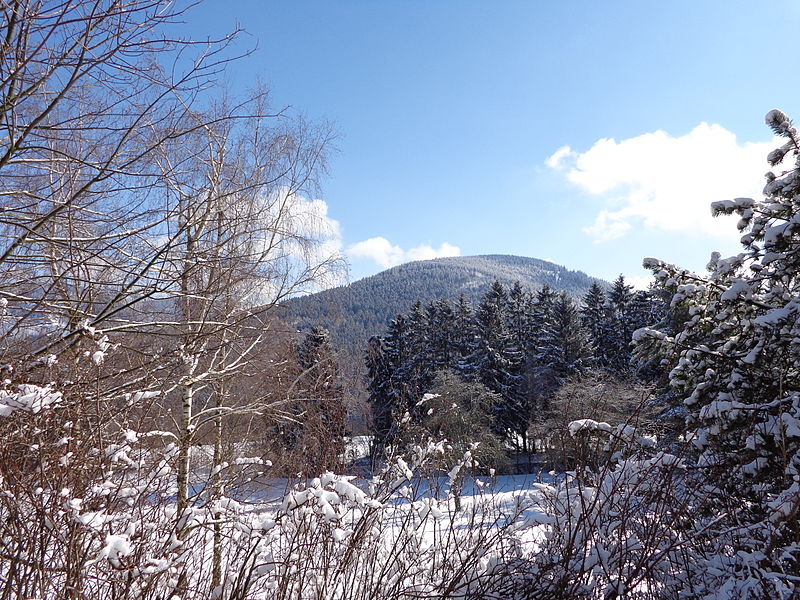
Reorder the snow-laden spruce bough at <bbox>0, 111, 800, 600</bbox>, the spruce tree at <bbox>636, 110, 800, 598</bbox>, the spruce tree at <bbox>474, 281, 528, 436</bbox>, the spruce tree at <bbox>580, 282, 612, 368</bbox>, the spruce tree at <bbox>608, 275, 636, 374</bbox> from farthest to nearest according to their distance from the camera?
1. the spruce tree at <bbox>580, 282, 612, 368</bbox>
2. the spruce tree at <bbox>608, 275, 636, 374</bbox>
3. the spruce tree at <bbox>474, 281, 528, 436</bbox>
4. the spruce tree at <bbox>636, 110, 800, 598</bbox>
5. the snow-laden spruce bough at <bbox>0, 111, 800, 600</bbox>

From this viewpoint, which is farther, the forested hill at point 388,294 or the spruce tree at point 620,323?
the spruce tree at point 620,323

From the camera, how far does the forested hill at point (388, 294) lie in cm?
630

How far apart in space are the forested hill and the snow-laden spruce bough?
98.2 inches

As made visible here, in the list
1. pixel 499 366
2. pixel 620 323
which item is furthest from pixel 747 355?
pixel 620 323

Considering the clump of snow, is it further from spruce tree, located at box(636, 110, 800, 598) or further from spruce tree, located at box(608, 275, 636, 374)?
spruce tree, located at box(608, 275, 636, 374)

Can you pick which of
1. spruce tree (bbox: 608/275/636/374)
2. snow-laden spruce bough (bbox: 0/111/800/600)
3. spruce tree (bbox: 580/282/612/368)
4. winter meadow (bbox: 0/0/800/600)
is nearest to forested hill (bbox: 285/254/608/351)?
winter meadow (bbox: 0/0/800/600)

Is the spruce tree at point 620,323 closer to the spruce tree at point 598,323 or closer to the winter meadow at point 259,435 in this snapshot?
the spruce tree at point 598,323

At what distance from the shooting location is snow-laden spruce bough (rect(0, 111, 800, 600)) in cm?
193

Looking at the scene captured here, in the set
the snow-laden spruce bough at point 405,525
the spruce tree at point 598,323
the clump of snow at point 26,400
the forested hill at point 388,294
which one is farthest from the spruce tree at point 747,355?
the spruce tree at point 598,323

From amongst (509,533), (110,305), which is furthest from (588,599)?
(110,305)

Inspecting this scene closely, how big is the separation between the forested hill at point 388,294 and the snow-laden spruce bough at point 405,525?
8.19 ft

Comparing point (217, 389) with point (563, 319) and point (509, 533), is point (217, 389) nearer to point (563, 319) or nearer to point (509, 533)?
point (509, 533)

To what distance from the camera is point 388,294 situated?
364 ft

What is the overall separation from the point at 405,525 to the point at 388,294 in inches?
4263
